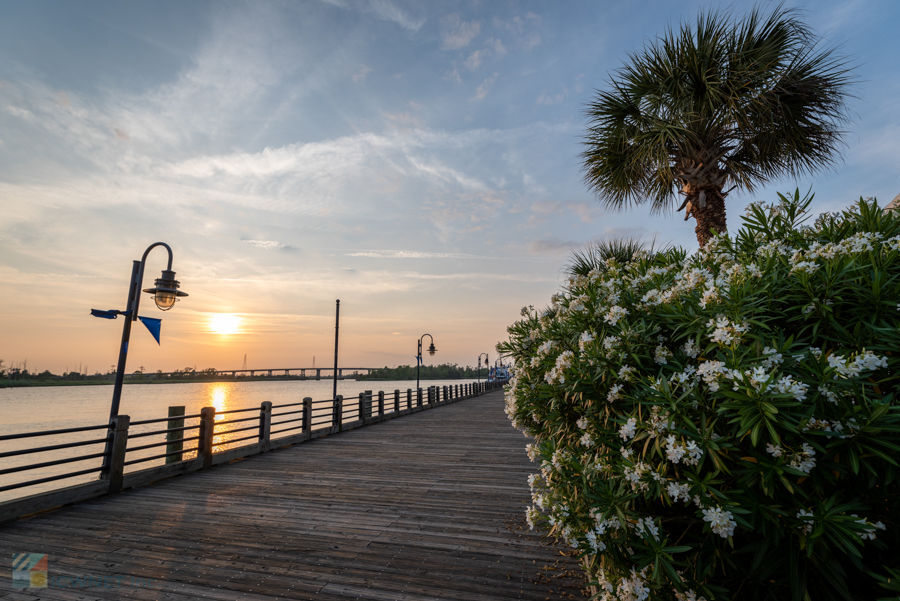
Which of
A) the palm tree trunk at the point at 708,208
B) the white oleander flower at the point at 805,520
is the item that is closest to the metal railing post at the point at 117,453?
the white oleander flower at the point at 805,520

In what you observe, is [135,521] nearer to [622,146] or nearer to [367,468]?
[367,468]

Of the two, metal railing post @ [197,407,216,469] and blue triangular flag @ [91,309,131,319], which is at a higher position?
blue triangular flag @ [91,309,131,319]

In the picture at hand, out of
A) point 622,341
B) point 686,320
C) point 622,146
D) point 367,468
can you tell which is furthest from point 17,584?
point 622,146

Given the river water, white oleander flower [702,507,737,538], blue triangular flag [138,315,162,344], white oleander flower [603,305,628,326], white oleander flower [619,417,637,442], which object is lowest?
the river water

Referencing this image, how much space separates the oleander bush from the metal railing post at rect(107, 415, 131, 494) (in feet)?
24.2

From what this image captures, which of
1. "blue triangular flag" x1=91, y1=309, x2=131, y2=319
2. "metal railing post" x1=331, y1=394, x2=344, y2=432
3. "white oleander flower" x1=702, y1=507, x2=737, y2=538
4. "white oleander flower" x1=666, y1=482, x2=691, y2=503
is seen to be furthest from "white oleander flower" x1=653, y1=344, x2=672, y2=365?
"metal railing post" x1=331, y1=394, x2=344, y2=432

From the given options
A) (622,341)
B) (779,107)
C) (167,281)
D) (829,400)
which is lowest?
(829,400)

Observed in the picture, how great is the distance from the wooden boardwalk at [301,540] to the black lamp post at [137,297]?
1.97 meters

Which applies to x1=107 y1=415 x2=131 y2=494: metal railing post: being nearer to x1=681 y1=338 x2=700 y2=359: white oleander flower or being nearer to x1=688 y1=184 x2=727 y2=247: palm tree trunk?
x1=681 y1=338 x2=700 y2=359: white oleander flower

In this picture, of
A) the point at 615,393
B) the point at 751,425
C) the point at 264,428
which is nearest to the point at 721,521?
the point at 751,425

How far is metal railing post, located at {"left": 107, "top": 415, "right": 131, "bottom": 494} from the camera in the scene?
6.75 m

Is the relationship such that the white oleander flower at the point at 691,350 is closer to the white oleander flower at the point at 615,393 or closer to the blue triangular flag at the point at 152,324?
the white oleander flower at the point at 615,393

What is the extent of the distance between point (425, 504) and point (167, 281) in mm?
7191

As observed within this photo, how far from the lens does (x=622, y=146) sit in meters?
9.08
